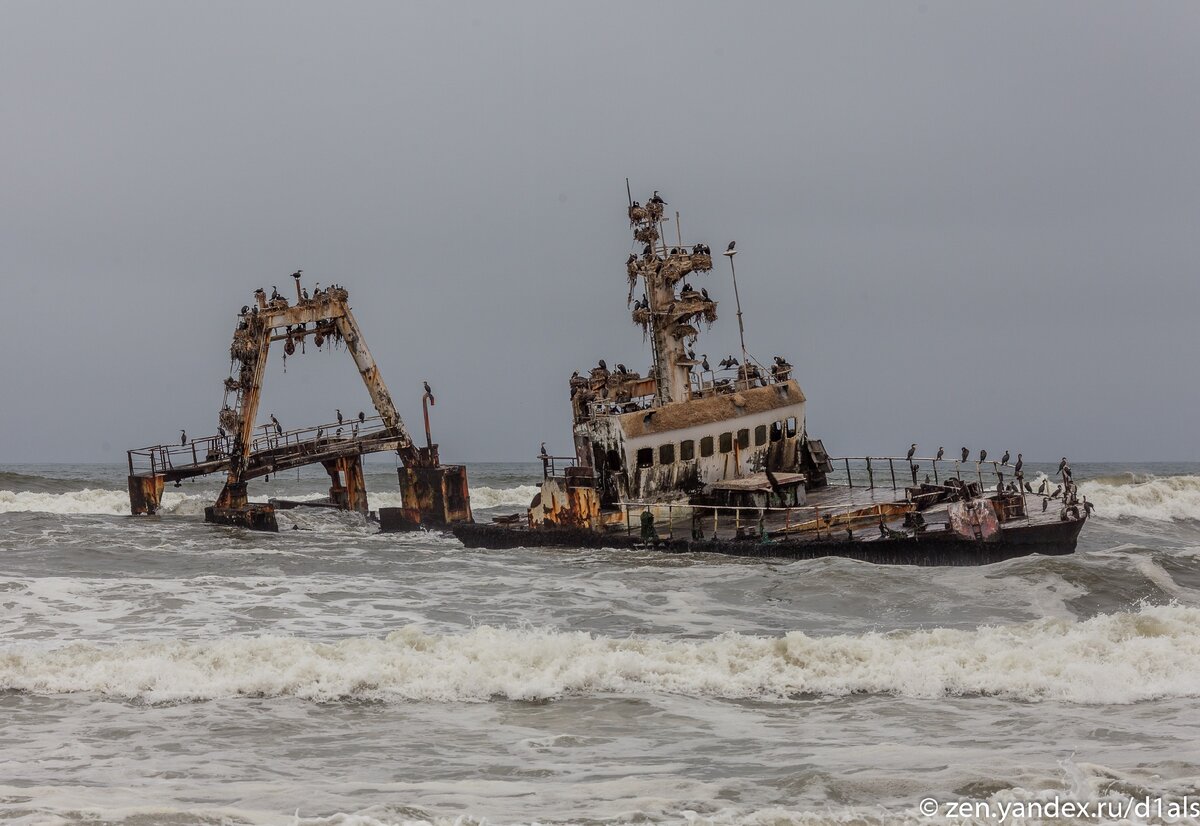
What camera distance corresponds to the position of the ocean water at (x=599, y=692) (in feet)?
35.0

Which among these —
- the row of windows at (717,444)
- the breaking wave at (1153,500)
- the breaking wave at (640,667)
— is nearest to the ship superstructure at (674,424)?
the row of windows at (717,444)

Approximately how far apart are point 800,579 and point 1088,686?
27.5ft

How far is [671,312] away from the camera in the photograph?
31.8m

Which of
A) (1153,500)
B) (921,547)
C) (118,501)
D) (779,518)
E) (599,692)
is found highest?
(118,501)

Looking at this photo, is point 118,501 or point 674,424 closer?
point 674,424

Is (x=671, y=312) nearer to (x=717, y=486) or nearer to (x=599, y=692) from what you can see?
(x=717, y=486)

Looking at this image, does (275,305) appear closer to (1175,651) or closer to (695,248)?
(695,248)

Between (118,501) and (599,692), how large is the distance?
4533 cm

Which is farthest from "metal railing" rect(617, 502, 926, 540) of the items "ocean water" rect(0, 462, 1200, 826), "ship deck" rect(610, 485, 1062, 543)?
"ocean water" rect(0, 462, 1200, 826)

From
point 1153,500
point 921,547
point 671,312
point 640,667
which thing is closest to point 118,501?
point 671,312

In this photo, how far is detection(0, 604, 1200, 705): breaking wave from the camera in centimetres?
1477

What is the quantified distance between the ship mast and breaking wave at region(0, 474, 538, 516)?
20288 mm

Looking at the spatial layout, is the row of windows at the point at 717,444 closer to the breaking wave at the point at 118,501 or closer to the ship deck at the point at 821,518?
the ship deck at the point at 821,518

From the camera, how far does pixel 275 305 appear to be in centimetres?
3888
